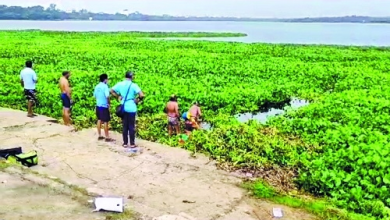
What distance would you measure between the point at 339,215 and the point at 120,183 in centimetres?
347

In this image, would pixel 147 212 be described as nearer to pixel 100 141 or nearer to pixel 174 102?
pixel 100 141

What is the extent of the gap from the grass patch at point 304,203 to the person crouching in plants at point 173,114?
4.61 meters

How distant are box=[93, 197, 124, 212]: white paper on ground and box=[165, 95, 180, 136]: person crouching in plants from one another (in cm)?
579

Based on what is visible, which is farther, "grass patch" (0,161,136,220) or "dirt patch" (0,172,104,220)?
"grass patch" (0,161,136,220)

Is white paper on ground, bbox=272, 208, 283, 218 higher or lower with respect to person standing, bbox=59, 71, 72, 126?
lower

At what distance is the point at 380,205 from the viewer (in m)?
7.83

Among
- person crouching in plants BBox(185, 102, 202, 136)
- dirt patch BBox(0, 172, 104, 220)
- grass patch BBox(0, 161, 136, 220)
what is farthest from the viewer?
person crouching in plants BBox(185, 102, 202, 136)

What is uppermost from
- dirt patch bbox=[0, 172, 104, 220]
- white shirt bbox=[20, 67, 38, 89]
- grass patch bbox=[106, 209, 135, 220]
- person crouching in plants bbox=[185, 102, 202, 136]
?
white shirt bbox=[20, 67, 38, 89]

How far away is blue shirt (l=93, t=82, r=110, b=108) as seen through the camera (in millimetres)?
10758

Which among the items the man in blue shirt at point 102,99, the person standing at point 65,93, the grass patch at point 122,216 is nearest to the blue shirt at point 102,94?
the man in blue shirt at point 102,99

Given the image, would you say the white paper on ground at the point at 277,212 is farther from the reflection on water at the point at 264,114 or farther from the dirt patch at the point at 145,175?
the reflection on water at the point at 264,114

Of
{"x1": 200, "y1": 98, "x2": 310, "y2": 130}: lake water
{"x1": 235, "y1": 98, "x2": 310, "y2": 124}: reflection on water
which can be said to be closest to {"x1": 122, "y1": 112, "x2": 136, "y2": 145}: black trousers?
{"x1": 200, "y1": 98, "x2": 310, "y2": 130}: lake water

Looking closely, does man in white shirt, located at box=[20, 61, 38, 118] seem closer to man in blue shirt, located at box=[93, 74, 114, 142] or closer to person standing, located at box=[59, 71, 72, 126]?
person standing, located at box=[59, 71, 72, 126]

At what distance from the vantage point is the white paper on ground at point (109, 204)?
6695 millimetres
